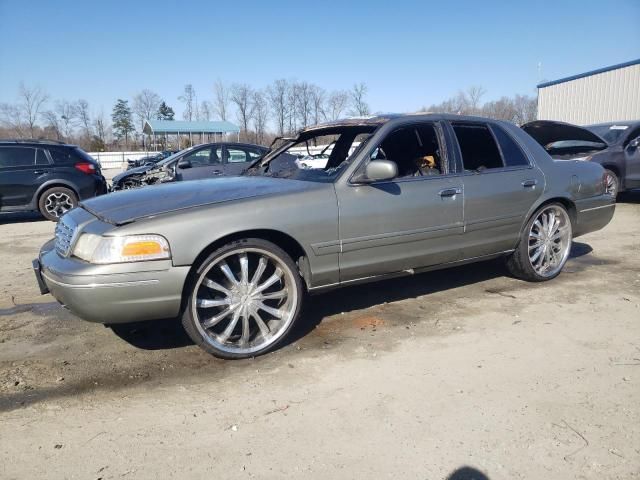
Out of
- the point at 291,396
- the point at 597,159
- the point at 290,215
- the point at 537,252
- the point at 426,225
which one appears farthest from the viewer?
the point at 597,159

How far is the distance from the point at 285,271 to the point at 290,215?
0.39 m

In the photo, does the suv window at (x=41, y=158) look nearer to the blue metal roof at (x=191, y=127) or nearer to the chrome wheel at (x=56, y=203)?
the chrome wheel at (x=56, y=203)

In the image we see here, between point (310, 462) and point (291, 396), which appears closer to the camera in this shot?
point (310, 462)

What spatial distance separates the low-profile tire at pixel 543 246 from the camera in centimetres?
461

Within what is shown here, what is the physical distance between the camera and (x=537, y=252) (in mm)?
4738

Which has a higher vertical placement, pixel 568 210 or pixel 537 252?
pixel 568 210

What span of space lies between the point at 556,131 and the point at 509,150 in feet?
10.4

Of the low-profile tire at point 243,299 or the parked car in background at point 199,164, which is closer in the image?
the low-profile tire at point 243,299

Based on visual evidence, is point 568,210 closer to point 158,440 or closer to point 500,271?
point 500,271

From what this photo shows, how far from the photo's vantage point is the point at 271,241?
11.1 ft

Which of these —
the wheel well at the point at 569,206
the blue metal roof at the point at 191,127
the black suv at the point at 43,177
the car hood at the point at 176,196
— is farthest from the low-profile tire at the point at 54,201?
the blue metal roof at the point at 191,127

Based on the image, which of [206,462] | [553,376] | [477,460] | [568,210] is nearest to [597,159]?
[568,210]

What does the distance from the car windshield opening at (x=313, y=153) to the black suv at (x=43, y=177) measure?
6.57m

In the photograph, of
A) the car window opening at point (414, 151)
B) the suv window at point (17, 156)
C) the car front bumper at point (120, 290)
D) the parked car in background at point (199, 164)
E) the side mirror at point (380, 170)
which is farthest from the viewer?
the parked car in background at point (199, 164)
